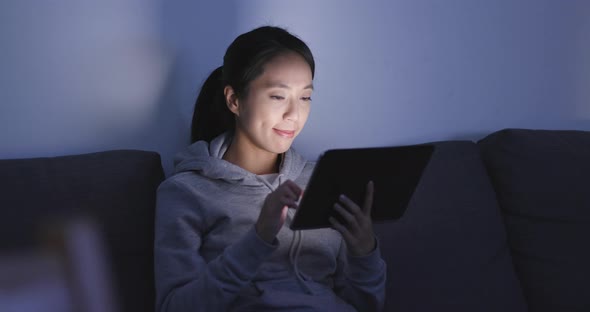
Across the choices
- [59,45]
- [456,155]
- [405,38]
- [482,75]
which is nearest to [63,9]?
[59,45]

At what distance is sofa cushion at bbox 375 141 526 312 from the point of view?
1155 mm

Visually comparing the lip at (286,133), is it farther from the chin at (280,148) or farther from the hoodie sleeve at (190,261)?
the hoodie sleeve at (190,261)

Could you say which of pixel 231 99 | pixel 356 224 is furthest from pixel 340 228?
pixel 231 99

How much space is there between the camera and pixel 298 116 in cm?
102

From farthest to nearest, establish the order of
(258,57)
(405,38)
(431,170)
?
(405,38)
(431,170)
(258,57)

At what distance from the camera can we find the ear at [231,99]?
A: 106 centimetres

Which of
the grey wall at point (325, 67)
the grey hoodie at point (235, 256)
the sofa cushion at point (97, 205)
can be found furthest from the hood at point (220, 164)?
the grey wall at point (325, 67)

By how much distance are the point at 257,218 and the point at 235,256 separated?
17cm

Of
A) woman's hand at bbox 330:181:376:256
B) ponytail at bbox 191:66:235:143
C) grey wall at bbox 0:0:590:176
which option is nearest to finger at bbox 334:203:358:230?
woman's hand at bbox 330:181:376:256

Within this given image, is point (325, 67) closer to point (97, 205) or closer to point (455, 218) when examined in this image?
point (455, 218)

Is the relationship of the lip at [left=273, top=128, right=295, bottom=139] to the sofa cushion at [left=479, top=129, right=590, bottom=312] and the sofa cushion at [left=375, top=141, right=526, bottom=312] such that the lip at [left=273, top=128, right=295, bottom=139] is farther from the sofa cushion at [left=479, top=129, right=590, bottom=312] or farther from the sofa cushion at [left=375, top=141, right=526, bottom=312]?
the sofa cushion at [left=479, top=129, right=590, bottom=312]

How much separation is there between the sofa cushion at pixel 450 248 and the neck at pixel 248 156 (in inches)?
11.8

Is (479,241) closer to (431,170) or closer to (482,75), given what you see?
(431,170)

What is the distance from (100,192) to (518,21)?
4.11 feet
